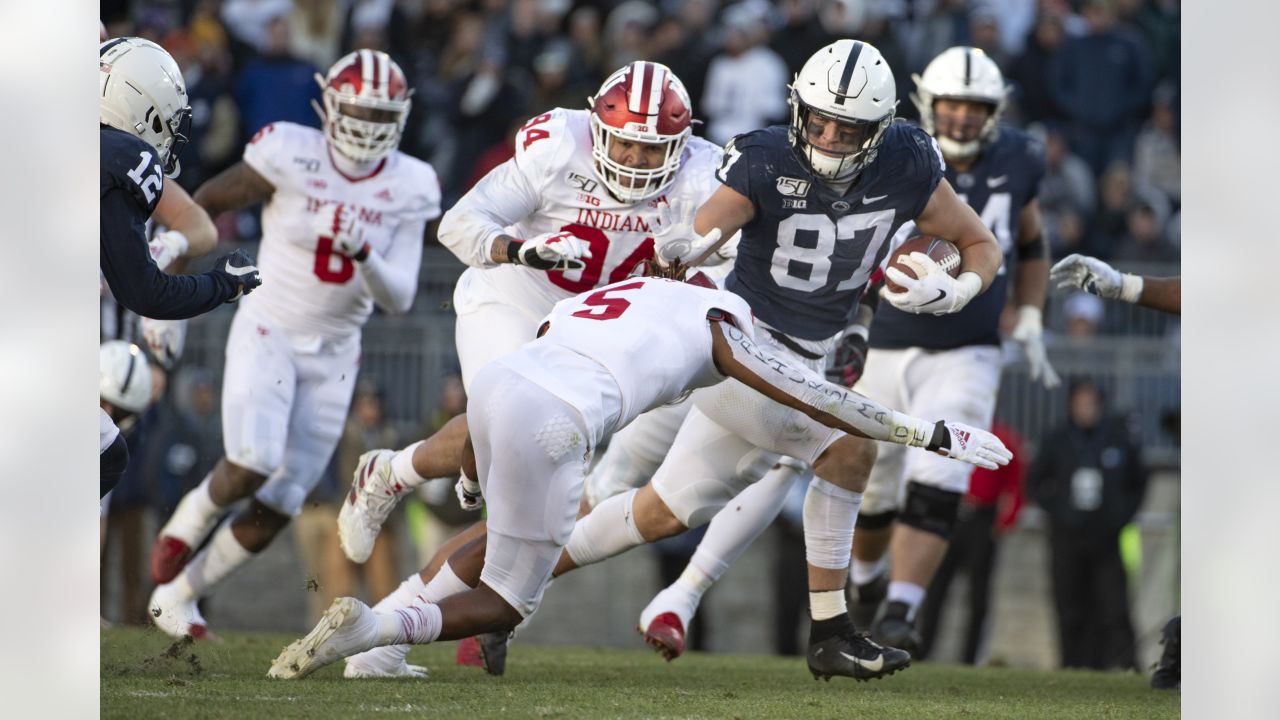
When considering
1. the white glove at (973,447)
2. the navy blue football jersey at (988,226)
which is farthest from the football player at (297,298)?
the white glove at (973,447)

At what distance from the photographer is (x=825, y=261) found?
18.4 ft

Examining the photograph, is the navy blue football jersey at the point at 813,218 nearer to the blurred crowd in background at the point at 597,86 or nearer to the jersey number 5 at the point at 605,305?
the jersey number 5 at the point at 605,305

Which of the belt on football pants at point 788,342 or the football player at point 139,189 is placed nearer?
the football player at point 139,189

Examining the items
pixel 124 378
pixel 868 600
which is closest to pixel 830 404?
pixel 868 600

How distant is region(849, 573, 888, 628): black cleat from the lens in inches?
286

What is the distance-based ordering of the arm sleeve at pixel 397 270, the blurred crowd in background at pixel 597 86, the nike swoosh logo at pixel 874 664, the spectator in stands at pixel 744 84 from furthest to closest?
the spectator in stands at pixel 744 84 → the blurred crowd in background at pixel 597 86 → the arm sleeve at pixel 397 270 → the nike swoosh logo at pixel 874 664

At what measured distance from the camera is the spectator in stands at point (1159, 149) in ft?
38.4

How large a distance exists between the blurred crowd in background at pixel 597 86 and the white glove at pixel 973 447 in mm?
4894

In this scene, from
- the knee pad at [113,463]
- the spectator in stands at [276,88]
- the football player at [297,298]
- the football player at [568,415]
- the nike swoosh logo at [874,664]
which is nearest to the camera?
the football player at [568,415]

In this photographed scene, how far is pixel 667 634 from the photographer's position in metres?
5.91

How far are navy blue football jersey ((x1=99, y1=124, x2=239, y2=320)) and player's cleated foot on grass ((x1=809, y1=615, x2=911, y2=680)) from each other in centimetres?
218

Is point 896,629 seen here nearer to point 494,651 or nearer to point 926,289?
point 494,651
